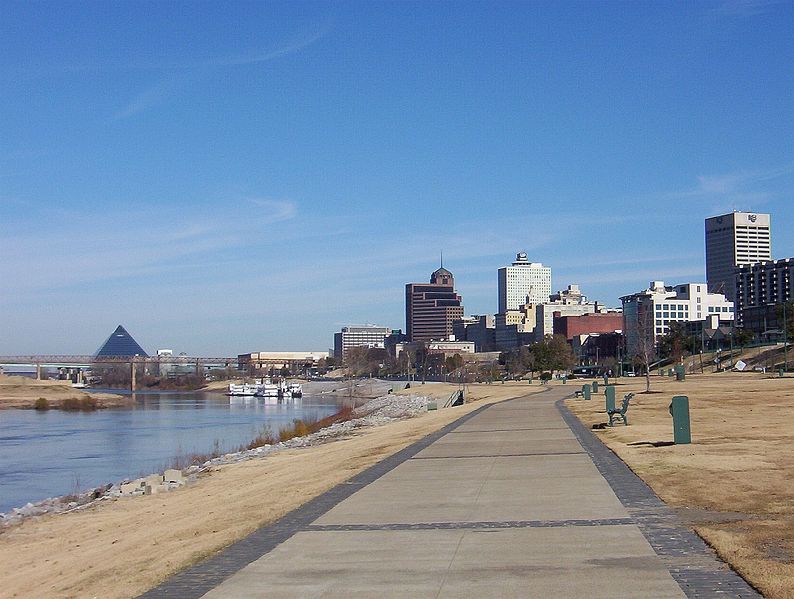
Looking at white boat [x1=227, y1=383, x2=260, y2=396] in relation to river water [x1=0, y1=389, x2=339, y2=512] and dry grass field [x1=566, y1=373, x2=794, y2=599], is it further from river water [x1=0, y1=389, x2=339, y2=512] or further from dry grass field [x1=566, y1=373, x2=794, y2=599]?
dry grass field [x1=566, y1=373, x2=794, y2=599]

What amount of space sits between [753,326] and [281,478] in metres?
→ 147

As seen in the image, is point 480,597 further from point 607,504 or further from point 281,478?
point 281,478

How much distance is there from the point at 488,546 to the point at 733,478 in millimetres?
5822

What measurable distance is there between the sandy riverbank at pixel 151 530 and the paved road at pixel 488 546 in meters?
0.93

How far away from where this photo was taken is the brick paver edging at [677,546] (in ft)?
25.7

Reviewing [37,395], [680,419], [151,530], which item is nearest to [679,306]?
[37,395]

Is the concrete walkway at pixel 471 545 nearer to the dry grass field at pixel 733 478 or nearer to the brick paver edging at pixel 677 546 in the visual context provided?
the brick paver edging at pixel 677 546

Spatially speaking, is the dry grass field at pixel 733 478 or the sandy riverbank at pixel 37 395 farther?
the sandy riverbank at pixel 37 395

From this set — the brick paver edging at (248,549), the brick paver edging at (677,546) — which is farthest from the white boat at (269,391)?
the brick paver edging at (677,546)

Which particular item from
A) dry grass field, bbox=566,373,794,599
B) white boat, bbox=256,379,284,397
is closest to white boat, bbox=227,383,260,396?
white boat, bbox=256,379,284,397

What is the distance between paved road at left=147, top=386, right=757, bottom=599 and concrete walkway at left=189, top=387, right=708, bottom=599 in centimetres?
2

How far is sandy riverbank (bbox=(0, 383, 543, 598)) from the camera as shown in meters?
10.8

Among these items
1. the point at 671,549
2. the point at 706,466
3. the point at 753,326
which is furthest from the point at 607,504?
the point at 753,326

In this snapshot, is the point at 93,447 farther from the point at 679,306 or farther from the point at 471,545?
the point at 679,306
